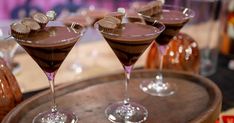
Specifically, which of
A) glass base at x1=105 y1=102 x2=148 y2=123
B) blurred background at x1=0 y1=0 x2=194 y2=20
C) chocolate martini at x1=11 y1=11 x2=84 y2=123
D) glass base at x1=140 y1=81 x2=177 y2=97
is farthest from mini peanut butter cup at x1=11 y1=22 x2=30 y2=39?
blurred background at x1=0 y1=0 x2=194 y2=20

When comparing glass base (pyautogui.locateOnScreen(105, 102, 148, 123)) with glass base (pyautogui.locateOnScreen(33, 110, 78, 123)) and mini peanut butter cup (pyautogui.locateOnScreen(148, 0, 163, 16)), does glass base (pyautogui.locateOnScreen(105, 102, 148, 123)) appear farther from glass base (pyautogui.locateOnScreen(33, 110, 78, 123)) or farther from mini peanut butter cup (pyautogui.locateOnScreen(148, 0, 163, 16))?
mini peanut butter cup (pyautogui.locateOnScreen(148, 0, 163, 16))

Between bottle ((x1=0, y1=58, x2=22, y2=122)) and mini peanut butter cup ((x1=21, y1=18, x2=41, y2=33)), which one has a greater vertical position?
mini peanut butter cup ((x1=21, y1=18, x2=41, y2=33))

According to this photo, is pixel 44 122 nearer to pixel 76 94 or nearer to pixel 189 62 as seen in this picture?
pixel 76 94

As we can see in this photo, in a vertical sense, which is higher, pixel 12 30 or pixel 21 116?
pixel 12 30

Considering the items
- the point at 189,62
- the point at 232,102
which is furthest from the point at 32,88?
the point at 232,102

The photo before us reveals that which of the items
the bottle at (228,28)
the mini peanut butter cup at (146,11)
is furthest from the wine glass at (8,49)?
the bottle at (228,28)

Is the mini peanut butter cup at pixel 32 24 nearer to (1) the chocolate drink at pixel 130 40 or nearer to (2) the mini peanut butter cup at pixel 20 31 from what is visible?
(2) the mini peanut butter cup at pixel 20 31
